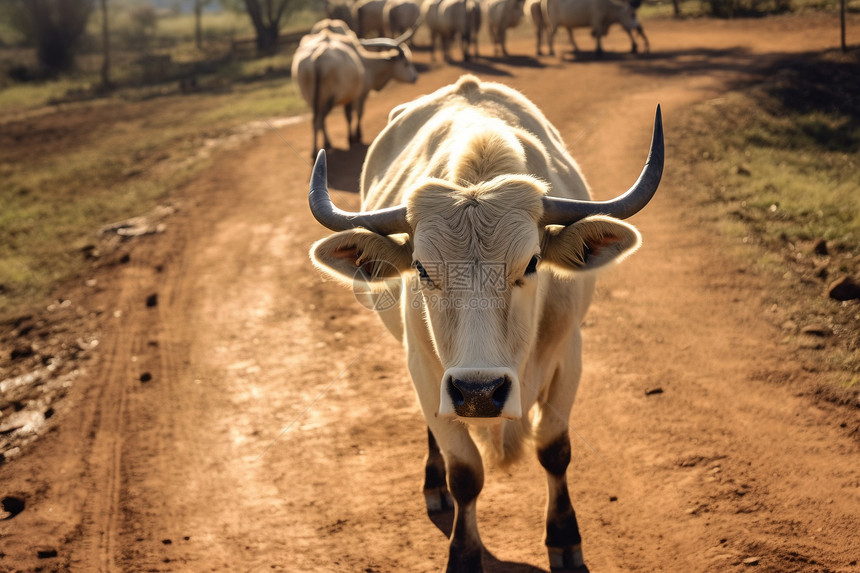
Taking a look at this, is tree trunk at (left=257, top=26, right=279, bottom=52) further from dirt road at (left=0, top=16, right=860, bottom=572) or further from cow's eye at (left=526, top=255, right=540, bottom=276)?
cow's eye at (left=526, top=255, right=540, bottom=276)

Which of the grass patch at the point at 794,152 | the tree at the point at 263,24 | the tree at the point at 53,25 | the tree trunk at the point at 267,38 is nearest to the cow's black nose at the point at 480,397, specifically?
the grass patch at the point at 794,152

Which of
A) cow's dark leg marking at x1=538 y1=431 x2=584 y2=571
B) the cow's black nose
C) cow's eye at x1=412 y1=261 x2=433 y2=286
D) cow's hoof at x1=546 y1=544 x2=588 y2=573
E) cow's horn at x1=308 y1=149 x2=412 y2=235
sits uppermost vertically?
cow's horn at x1=308 y1=149 x2=412 y2=235

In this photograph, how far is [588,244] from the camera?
12.8 feet

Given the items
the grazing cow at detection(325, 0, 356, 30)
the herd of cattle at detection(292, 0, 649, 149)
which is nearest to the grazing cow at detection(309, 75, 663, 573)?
the herd of cattle at detection(292, 0, 649, 149)

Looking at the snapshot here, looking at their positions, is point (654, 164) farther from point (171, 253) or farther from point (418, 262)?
point (171, 253)

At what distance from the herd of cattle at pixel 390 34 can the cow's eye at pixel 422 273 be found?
1073 centimetres

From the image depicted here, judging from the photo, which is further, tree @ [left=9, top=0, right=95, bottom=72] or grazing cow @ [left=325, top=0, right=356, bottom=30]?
tree @ [left=9, top=0, right=95, bottom=72]

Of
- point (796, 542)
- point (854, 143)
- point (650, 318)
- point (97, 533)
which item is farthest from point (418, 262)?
A: point (854, 143)

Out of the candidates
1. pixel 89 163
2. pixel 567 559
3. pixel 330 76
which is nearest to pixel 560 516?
pixel 567 559

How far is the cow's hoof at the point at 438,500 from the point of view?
17.0 ft

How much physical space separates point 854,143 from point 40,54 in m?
33.6

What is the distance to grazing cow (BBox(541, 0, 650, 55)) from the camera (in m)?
21.2

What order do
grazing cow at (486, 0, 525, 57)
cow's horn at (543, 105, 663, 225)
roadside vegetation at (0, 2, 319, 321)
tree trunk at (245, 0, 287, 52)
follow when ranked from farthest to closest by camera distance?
1. tree trunk at (245, 0, 287, 52)
2. grazing cow at (486, 0, 525, 57)
3. roadside vegetation at (0, 2, 319, 321)
4. cow's horn at (543, 105, 663, 225)

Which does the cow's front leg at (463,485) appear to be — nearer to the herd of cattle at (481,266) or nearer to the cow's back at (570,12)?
the herd of cattle at (481,266)
